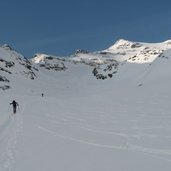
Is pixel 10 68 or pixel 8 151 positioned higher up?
pixel 10 68

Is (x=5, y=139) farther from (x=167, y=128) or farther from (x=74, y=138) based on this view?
(x=167, y=128)

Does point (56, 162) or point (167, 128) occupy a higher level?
point (167, 128)

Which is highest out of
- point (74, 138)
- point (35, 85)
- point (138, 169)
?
point (35, 85)

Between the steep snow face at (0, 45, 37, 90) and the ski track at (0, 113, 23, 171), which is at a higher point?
the steep snow face at (0, 45, 37, 90)

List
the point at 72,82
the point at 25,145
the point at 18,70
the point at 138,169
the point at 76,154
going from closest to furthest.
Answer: the point at 138,169, the point at 76,154, the point at 25,145, the point at 18,70, the point at 72,82

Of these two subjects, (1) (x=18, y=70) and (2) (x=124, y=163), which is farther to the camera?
(1) (x=18, y=70)

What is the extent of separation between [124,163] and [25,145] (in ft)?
20.0

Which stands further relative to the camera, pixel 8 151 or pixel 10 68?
pixel 10 68

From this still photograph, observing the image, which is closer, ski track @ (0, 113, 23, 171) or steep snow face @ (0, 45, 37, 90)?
ski track @ (0, 113, 23, 171)

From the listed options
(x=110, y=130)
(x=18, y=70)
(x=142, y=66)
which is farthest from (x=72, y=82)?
(x=110, y=130)

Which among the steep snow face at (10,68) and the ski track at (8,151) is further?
the steep snow face at (10,68)

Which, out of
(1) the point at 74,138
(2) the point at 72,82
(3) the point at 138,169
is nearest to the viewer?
(3) the point at 138,169

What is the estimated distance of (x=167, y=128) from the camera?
19.7 m

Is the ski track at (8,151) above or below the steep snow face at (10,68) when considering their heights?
below
